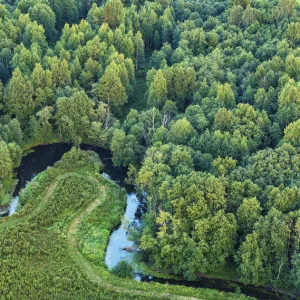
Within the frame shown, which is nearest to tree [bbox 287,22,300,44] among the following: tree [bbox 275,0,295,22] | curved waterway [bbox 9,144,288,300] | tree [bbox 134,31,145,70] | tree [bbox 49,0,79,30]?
tree [bbox 275,0,295,22]

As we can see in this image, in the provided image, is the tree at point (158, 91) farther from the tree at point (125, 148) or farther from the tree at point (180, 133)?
the tree at point (180, 133)

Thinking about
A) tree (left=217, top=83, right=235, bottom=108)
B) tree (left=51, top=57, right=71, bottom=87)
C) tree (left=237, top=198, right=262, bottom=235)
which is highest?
tree (left=51, top=57, right=71, bottom=87)

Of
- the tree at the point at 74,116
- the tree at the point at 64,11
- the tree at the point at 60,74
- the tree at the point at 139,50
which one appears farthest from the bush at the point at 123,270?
the tree at the point at 64,11

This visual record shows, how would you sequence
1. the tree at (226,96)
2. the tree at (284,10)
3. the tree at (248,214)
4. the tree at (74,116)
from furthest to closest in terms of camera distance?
the tree at (284,10) → the tree at (74,116) → the tree at (226,96) → the tree at (248,214)

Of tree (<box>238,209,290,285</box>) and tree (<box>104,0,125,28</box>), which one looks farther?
tree (<box>104,0,125,28</box>)

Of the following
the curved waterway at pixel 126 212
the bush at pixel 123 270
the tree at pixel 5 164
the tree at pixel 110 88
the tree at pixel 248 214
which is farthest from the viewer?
the tree at pixel 110 88

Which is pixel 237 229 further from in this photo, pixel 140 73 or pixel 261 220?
pixel 140 73

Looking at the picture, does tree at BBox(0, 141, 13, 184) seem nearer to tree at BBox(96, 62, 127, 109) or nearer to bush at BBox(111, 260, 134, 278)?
tree at BBox(96, 62, 127, 109)

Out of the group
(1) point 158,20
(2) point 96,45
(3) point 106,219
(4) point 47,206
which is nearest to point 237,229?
(3) point 106,219
